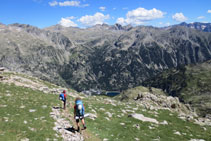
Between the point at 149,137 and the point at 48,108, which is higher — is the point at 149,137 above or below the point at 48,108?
below

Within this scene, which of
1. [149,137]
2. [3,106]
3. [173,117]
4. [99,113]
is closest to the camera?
[149,137]

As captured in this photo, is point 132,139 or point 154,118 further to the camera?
point 154,118

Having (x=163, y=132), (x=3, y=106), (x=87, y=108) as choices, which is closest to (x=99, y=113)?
(x=87, y=108)

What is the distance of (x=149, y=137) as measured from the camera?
25094 millimetres

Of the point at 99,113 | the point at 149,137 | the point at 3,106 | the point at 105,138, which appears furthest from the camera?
the point at 99,113

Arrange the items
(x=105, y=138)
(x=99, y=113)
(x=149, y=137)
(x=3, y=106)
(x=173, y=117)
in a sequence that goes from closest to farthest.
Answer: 1. (x=105, y=138)
2. (x=149, y=137)
3. (x=3, y=106)
4. (x=99, y=113)
5. (x=173, y=117)

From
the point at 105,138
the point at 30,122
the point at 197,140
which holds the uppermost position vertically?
the point at 30,122

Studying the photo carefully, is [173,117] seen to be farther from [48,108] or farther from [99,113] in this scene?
[48,108]

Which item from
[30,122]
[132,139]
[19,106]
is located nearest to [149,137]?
[132,139]

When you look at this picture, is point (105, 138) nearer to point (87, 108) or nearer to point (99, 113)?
point (99, 113)

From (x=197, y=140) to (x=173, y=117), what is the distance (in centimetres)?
1136

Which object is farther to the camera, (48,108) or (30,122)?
(48,108)

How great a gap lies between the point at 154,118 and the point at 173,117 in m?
5.51

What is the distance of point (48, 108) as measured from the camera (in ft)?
96.4
